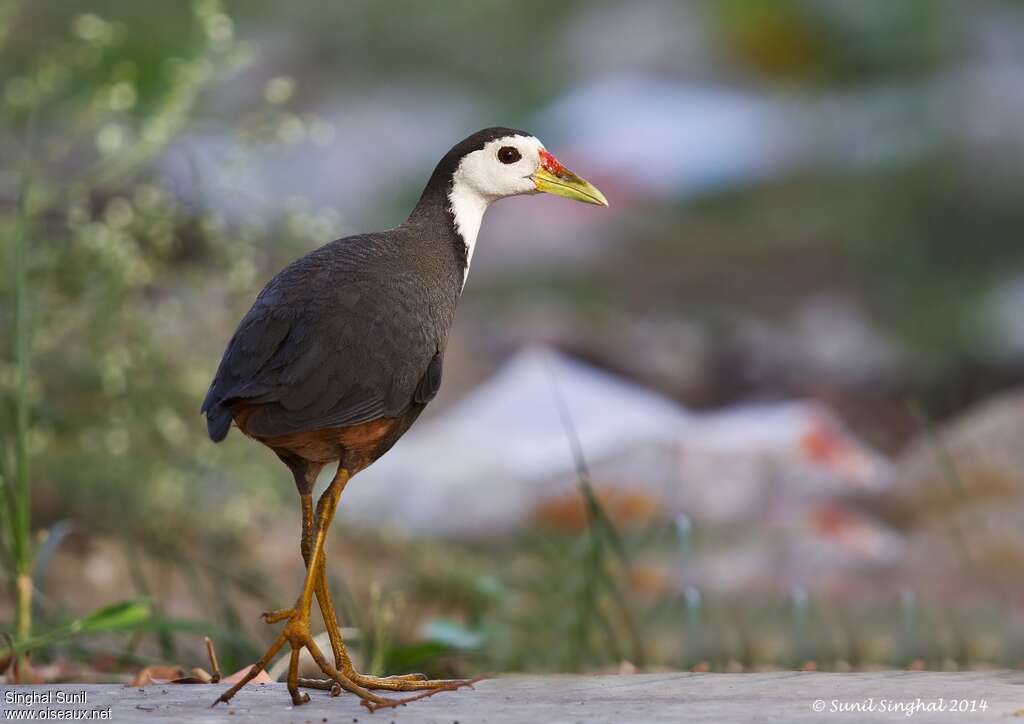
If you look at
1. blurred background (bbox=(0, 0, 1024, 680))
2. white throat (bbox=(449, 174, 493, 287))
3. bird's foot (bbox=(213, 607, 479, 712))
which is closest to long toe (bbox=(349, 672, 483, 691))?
bird's foot (bbox=(213, 607, 479, 712))

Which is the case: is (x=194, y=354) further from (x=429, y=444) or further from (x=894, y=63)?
(x=894, y=63)

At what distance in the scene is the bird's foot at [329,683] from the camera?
2225 mm

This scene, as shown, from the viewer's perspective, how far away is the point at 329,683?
8.13ft

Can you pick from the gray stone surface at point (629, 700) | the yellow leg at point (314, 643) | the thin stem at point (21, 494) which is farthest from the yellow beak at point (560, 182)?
the thin stem at point (21, 494)

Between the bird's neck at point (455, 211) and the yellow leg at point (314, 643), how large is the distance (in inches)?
22.7

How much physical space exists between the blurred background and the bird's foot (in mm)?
637

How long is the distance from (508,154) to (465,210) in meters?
0.15

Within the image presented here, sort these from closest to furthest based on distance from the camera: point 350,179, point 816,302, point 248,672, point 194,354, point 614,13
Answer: point 248,672 < point 194,354 < point 816,302 < point 350,179 < point 614,13

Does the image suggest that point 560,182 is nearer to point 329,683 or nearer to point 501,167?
point 501,167

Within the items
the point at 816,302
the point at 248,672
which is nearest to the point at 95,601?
the point at 248,672

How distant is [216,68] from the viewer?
4027 millimetres

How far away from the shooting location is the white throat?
2721mm

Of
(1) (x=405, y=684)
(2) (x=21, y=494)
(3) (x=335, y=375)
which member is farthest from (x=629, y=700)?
(2) (x=21, y=494)

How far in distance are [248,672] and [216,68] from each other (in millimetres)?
2281
